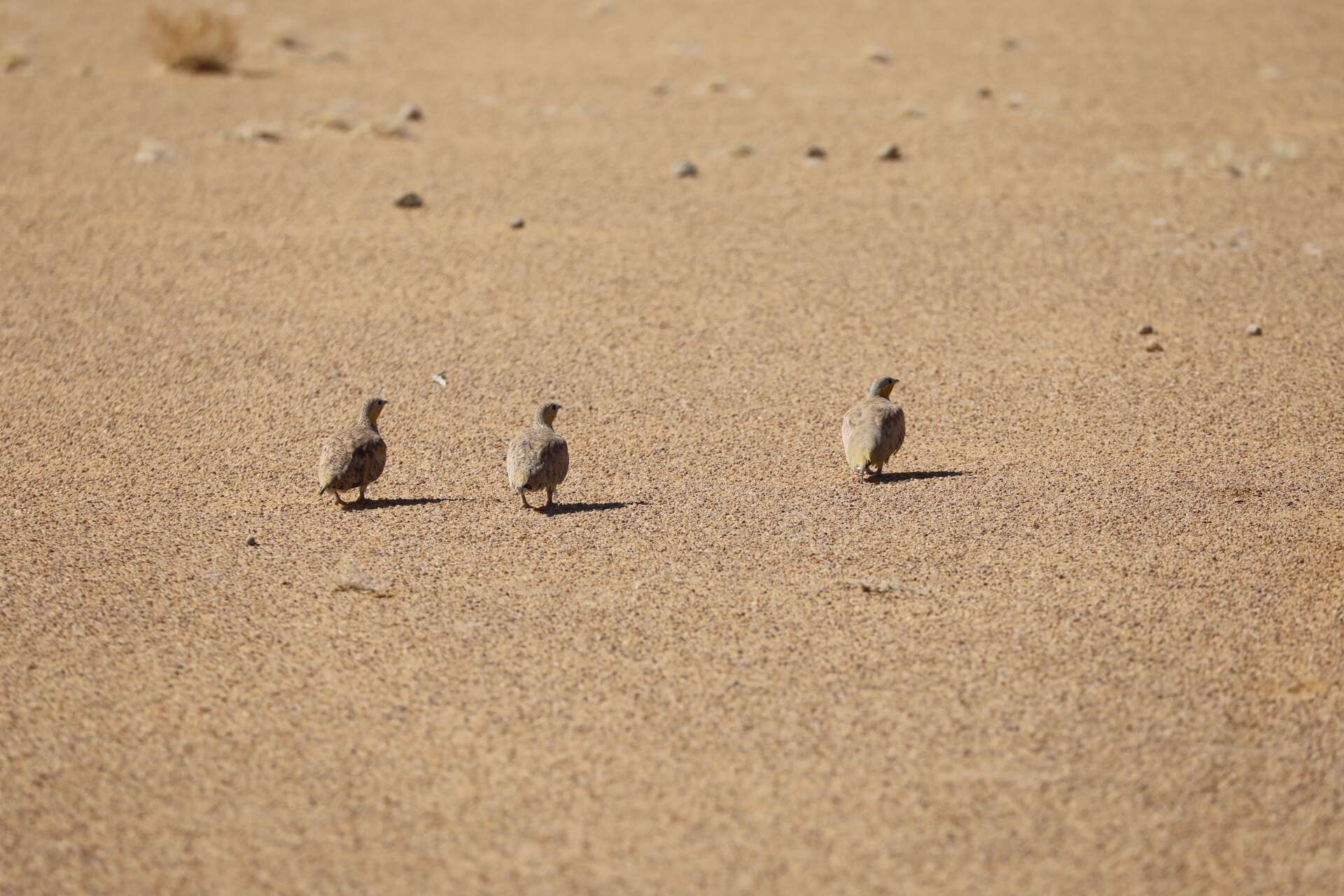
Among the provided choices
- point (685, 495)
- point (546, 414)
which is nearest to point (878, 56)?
point (546, 414)

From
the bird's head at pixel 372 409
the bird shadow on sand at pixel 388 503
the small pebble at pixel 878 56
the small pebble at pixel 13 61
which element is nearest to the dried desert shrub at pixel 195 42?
the small pebble at pixel 13 61

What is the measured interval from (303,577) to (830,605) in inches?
121

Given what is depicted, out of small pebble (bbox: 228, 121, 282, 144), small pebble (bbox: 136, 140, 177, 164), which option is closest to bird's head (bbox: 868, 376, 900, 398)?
small pebble (bbox: 228, 121, 282, 144)

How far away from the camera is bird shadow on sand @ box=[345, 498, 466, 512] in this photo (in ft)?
31.1

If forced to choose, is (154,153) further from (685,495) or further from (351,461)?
(685,495)

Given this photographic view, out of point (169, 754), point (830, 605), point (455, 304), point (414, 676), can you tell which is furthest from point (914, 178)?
point (169, 754)

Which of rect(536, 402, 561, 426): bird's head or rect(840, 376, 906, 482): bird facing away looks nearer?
rect(840, 376, 906, 482): bird facing away

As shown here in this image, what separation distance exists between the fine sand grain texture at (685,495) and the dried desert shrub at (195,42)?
1.34m

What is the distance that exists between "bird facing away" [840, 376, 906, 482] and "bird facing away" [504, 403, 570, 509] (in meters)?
1.94

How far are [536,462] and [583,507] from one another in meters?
0.60

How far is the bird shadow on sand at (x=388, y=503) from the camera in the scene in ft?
31.1

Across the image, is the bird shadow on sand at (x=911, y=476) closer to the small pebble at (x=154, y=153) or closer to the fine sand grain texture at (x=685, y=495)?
the fine sand grain texture at (x=685, y=495)

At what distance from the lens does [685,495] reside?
9.65m

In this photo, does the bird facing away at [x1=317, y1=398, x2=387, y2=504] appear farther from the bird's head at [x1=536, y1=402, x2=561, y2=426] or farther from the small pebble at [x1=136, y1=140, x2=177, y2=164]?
the small pebble at [x1=136, y1=140, x2=177, y2=164]
